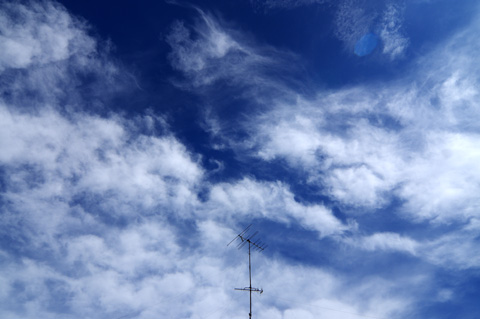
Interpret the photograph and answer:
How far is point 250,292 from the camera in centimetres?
3944

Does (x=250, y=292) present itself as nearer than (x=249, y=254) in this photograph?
Yes

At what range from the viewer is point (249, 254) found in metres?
43.5

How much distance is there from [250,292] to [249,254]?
18.4ft

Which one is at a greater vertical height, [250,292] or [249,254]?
[249,254]
